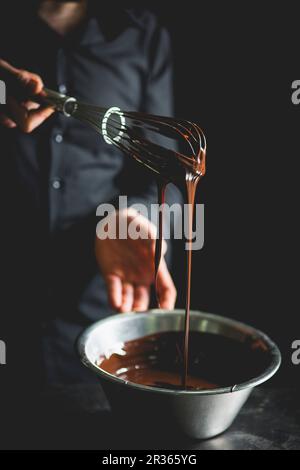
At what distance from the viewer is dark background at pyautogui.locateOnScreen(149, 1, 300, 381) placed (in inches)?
60.1

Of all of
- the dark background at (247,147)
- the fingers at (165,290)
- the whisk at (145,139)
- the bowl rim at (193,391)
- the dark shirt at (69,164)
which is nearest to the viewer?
the bowl rim at (193,391)

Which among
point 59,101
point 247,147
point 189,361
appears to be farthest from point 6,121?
point 247,147

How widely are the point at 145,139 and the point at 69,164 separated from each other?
0.51 metres

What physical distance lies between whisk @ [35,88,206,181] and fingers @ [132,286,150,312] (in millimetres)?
385

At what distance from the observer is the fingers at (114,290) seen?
1135 mm

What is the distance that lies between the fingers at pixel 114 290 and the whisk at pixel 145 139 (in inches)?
14.0

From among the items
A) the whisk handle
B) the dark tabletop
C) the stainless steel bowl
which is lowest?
the dark tabletop

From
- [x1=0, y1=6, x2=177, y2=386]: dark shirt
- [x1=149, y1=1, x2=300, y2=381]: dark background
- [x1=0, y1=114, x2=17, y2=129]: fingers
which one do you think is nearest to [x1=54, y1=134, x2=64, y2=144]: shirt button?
[x1=0, y1=6, x2=177, y2=386]: dark shirt

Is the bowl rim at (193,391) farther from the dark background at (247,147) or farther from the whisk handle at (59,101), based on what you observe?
the dark background at (247,147)

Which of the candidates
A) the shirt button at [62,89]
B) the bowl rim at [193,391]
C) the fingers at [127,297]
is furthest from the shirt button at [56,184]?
the bowl rim at [193,391]

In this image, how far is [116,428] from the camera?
0.89 metres

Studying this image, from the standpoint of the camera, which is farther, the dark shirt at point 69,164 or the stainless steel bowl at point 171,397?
the dark shirt at point 69,164

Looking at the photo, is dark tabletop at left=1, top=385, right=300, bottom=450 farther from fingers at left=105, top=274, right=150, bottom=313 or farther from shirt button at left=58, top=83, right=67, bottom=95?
shirt button at left=58, top=83, right=67, bottom=95
